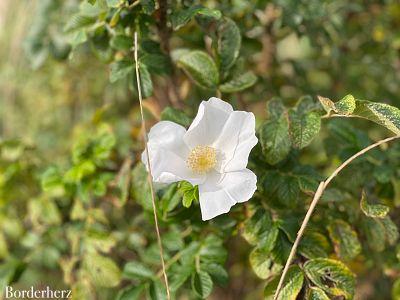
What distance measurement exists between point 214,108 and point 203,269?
312 millimetres

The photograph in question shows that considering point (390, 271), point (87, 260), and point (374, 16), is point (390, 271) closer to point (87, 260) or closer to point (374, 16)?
point (87, 260)

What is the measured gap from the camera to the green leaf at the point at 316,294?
84cm

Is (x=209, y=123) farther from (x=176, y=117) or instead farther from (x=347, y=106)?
(x=347, y=106)

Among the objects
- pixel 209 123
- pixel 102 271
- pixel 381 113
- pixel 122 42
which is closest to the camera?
pixel 381 113

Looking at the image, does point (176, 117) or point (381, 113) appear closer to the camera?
point (381, 113)

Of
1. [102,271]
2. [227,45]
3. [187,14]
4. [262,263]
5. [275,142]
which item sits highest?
[187,14]

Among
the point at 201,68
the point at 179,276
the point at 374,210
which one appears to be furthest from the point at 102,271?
the point at 374,210

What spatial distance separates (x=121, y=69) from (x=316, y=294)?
0.53 m

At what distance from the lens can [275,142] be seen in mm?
938

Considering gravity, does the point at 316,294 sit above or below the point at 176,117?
below

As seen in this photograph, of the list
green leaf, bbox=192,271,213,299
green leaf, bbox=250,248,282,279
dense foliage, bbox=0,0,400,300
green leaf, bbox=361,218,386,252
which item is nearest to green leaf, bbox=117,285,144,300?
dense foliage, bbox=0,0,400,300

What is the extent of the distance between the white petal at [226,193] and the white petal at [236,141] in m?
0.02

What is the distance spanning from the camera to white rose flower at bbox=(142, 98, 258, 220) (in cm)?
84

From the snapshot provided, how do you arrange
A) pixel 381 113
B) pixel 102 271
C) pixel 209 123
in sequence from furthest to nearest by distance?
1. pixel 102 271
2. pixel 209 123
3. pixel 381 113
